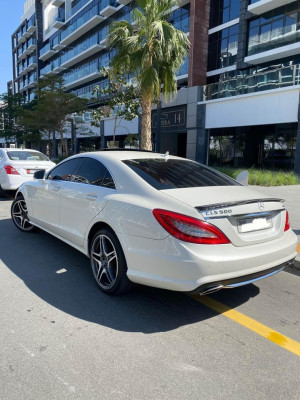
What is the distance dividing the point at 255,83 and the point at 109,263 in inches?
694

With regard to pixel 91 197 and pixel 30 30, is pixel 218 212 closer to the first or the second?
pixel 91 197

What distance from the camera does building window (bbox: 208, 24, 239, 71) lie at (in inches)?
940

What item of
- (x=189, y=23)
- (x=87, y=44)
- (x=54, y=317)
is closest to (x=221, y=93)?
(x=189, y=23)

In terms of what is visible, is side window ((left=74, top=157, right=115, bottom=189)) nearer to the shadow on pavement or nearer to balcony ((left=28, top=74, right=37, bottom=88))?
the shadow on pavement

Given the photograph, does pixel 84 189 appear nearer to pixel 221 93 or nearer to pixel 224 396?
pixel 224 396

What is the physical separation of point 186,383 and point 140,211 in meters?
1.47

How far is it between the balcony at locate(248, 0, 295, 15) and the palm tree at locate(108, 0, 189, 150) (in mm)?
11074

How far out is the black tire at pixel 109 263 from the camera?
328cm

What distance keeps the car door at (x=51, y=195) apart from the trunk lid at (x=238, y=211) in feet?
6.52

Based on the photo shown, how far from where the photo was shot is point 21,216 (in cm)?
594

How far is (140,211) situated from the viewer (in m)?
3.06

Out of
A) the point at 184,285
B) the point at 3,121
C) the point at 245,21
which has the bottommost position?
the point at 184,285

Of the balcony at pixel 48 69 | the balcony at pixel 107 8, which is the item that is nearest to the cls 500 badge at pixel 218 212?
the balcony at pixel 107 8

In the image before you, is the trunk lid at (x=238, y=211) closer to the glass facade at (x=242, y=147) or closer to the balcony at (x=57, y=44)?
the glass facade at (x=242, y=147)
